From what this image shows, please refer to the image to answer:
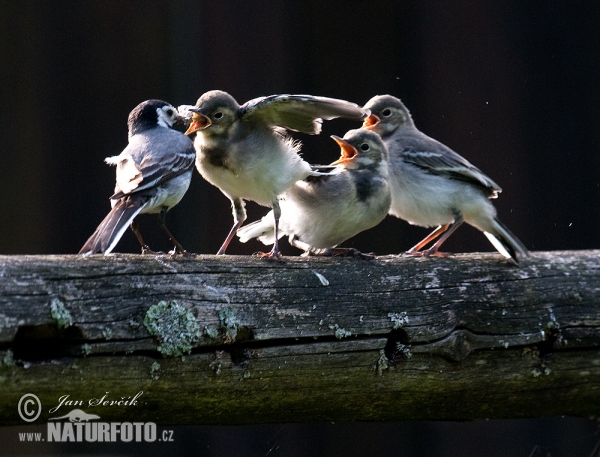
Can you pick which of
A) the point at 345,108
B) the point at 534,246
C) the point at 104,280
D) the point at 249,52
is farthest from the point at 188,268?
the point at 534,246

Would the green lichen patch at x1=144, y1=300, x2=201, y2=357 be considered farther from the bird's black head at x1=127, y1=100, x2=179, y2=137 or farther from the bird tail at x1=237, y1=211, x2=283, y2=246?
the bird's black head at x1=127, y1=100, x2=179, y2=137

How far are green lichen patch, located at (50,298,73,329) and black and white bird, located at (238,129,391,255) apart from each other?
1.73 meters

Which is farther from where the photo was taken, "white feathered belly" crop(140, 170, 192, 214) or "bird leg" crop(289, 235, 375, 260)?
"white feathered belly" crop(140, 170, 192, 214)

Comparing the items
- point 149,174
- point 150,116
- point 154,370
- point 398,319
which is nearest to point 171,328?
point 154,370

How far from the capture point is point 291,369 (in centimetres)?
286

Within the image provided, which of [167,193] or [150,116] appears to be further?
[150,116]

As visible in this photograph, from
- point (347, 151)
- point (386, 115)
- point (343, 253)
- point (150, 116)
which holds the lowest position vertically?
point (343, 253)

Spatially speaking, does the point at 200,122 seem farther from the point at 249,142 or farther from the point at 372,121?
the point at 372,121

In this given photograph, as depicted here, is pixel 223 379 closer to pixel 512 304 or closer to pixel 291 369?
pixel 291 369

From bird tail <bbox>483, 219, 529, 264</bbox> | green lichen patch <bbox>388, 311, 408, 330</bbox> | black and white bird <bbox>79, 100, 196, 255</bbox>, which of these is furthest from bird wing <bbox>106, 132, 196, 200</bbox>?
bird tail <bbox>483, 219, 529, 264</bbox>

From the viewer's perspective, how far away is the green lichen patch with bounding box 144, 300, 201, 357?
2.62 meters

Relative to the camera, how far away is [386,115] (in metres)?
5.09

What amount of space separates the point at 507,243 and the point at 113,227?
194 cm

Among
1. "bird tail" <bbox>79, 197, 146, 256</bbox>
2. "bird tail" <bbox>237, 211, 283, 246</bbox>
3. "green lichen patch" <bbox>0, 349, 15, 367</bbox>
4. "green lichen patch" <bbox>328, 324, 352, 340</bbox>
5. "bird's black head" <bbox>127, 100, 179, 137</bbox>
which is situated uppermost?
"bird's black head" <bbox>127, 100, 179, 137</bbox>
